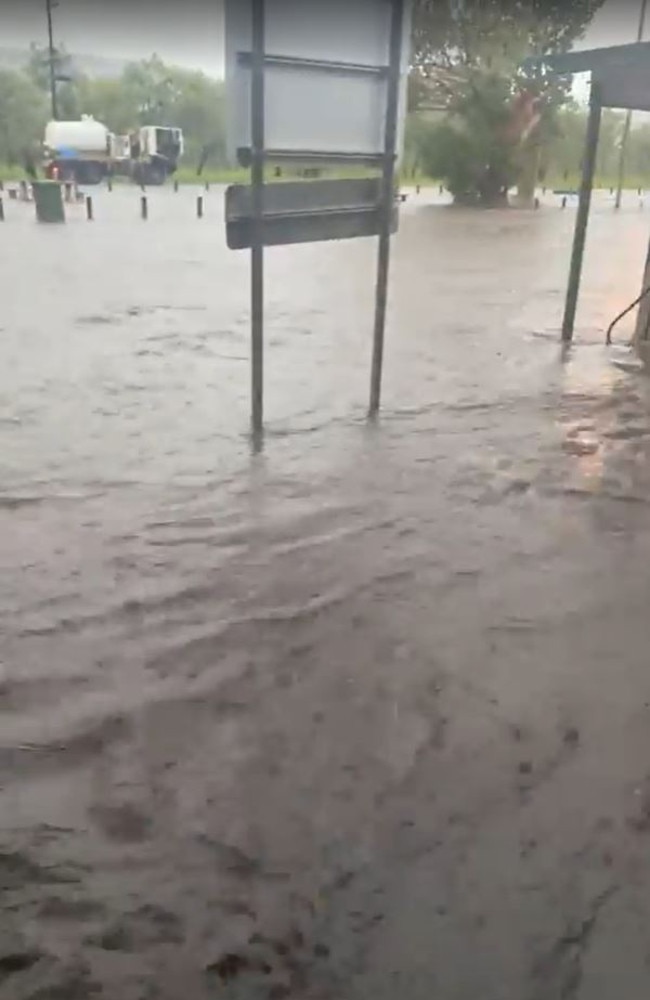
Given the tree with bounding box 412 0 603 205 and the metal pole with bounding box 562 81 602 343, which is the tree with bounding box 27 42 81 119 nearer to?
the tree with bounding box 412 0 603 205

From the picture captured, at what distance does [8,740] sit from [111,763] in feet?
1.13

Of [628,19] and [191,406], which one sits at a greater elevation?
[628,19]

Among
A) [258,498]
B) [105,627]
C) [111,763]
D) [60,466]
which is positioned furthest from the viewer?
[60,466]

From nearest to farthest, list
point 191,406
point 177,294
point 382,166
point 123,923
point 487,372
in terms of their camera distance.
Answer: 1. point 123,923
2. point 382,166
3. point 191,406
4. point 487,372
5. point 177,294

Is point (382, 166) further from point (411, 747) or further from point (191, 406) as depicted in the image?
point (411, 747)

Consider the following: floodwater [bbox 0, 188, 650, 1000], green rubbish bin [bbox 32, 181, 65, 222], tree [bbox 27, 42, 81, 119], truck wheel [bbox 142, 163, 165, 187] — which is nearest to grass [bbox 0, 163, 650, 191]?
truck wheel [bbox 142, 163, 165, 187]

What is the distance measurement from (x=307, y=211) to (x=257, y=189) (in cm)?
43

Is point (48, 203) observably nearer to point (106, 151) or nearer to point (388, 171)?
point (388, 171)

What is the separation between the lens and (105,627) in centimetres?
331

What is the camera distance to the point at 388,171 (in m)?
5.60

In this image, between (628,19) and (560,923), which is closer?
(560,923)

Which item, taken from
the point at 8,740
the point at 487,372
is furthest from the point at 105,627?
the point at 487,372

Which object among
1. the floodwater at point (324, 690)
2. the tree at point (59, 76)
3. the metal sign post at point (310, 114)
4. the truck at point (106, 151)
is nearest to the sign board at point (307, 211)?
the metal sign post at point (310, 114)

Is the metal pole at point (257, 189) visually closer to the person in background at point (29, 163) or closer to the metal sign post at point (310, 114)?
the metal sign post at point (310, 114)
